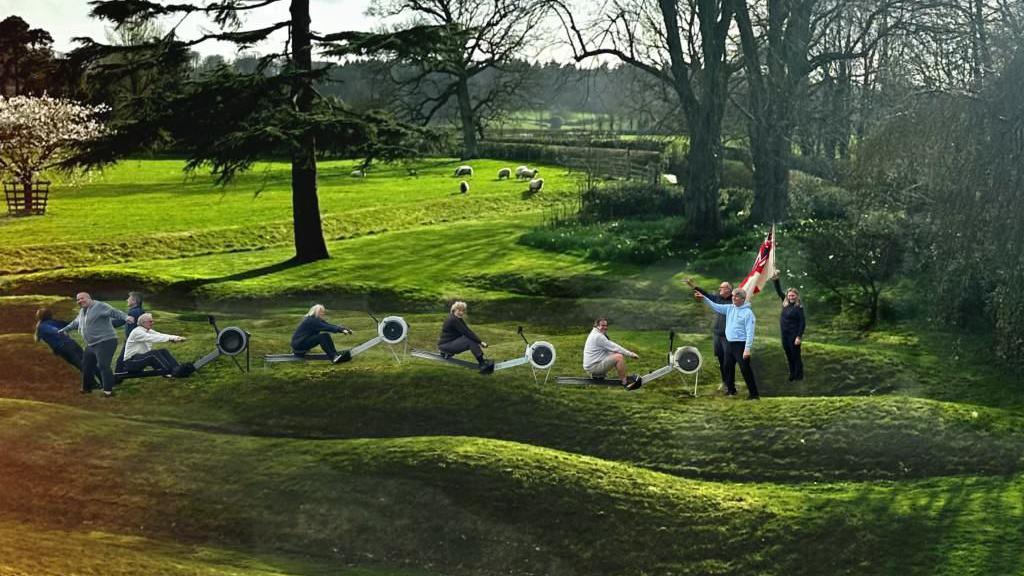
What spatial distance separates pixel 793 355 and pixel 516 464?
8.61 meters

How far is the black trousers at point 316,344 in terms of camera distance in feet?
88.5

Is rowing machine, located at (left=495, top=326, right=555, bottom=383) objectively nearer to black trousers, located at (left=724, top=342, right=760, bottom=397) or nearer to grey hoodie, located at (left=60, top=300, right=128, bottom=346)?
black trousers, located at (left=724, top=342, right=760, bottom=397)

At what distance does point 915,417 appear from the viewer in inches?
888

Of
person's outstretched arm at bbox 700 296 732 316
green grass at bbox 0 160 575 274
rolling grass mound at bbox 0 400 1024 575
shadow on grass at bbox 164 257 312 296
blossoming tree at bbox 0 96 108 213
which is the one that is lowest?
rolling grass mound at bbox 0 400 1024 575

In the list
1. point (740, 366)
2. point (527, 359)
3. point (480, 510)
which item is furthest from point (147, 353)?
point (740, 366)

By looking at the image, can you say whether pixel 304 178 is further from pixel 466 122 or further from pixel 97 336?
pixel 466 122

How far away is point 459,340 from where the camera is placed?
2605 cm

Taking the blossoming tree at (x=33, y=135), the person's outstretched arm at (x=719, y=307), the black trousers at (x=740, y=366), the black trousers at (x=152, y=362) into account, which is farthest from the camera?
the blossoming tree at (x=33, y=135)

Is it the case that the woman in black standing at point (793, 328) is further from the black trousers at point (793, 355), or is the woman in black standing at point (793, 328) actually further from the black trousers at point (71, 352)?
the black trousers at point (71, 352)

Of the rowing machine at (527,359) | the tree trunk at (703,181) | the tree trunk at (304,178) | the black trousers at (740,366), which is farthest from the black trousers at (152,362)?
the tree trunk at (703,181)

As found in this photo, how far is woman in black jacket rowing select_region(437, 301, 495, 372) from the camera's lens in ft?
84.8

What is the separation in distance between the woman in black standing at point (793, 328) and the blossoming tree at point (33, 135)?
48.9 m

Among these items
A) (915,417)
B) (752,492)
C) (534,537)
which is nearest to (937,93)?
(915,417)

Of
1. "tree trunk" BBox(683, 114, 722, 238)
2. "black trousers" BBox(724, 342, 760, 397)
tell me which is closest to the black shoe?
"black trousers" BBox(724, 342, 760, 397)
